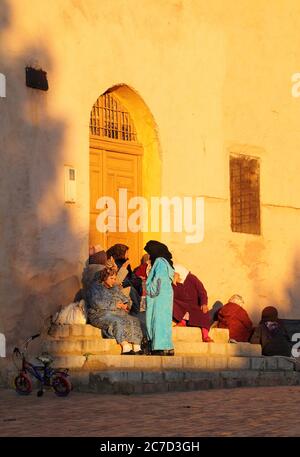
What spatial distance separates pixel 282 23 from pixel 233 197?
299 centimetres

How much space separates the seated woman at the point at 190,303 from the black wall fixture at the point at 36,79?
119 inches

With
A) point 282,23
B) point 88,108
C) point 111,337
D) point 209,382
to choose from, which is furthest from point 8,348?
point 282,23

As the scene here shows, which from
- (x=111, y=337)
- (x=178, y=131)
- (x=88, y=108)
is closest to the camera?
(x=111, y=337)

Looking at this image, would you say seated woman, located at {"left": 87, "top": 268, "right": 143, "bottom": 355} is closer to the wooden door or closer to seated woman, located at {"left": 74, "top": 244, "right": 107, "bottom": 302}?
seated woman, located at {"left": 74, "top": 244, "right": 107, "bottom": 302}

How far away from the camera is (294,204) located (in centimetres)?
1777

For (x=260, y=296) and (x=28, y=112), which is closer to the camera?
(x=28, y=112)

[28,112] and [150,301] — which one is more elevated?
[28,112]

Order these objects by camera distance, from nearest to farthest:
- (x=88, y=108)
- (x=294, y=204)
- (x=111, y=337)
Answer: (x=111, y=337)
(x=88, y=108)
(x=294, y=204)

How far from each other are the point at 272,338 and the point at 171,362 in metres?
2.80

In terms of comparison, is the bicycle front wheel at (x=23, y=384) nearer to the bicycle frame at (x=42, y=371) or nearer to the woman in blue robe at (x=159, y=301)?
the bicycle frame at (x=42, y=371)

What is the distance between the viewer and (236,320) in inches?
615

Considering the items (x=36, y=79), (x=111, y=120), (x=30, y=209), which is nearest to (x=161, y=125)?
(x=111, y=120)
